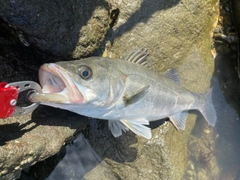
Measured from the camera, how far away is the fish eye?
342 cm

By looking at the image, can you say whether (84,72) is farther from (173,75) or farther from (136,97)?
(173,75)

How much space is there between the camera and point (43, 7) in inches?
138

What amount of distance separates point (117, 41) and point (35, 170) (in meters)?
2.44

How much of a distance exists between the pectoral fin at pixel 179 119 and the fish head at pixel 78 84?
5.76 feet

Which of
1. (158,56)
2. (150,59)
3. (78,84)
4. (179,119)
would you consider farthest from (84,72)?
(179,119)

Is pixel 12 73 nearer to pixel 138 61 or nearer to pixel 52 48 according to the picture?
pixel 52 48

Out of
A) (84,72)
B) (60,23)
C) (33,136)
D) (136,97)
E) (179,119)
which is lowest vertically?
(179,119)

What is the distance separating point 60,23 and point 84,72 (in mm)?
723

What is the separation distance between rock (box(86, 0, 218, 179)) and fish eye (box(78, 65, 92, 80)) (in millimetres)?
1402

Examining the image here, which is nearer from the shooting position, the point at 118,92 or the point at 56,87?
the point at 56,87

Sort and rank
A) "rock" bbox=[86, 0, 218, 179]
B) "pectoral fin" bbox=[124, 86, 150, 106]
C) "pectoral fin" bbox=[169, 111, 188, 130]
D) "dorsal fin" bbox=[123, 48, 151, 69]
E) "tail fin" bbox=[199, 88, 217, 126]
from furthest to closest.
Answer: "tail fin" bbox=[199, 88, 217, 126], "pectoral fin" bbox=[169, 111, 188, 130], "rock" bbox=[86, 0, 218, 179], "dorsal fin" bbox=[123, 48, 151, 69], "pectoral fin" bbox=[124, 86, 150, 106]

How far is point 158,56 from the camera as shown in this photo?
17.6 ft

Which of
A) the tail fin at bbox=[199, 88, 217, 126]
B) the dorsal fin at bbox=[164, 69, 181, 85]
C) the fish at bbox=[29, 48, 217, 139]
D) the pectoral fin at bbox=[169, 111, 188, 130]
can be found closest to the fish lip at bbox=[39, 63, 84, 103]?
the fish at bbox=[29, 48, 217, 139]

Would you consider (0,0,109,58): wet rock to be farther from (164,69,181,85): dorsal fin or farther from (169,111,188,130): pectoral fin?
(169,111,188,130): pectoral fin
